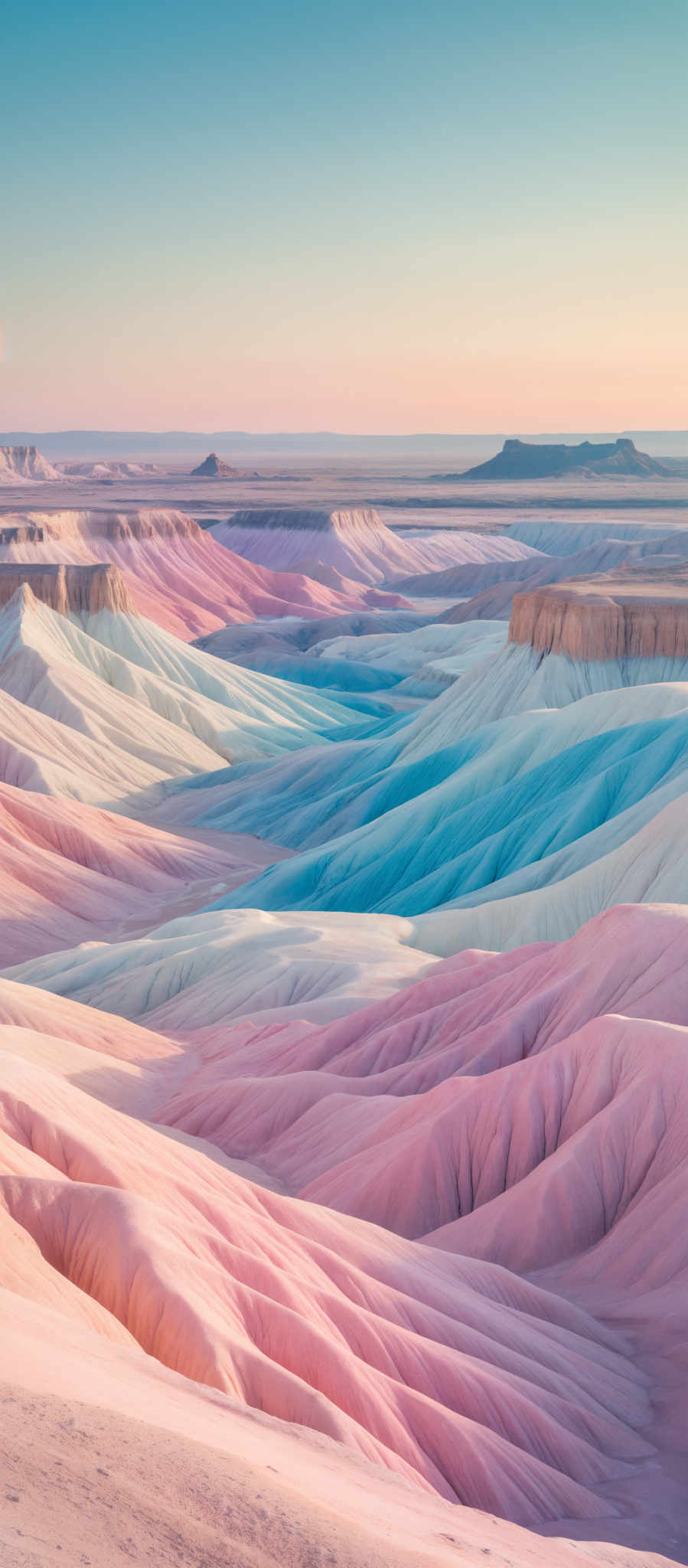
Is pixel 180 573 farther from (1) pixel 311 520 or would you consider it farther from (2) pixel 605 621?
(2) pixel 605 621

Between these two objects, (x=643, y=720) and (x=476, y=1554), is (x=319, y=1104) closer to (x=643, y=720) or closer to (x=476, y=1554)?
(x=476, y=1554)

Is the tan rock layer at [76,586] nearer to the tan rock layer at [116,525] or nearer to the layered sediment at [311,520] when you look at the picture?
the tan rock layer at [116,525]

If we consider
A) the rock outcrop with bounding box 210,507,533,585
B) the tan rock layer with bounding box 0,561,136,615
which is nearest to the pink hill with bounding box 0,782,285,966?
the tan rock layer with bounding box 0,561,136,615

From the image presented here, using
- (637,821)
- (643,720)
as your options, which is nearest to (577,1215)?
(637,821)

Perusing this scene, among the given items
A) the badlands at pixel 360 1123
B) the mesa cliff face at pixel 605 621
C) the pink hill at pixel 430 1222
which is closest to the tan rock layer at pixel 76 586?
the badlands at pixel 360 1123

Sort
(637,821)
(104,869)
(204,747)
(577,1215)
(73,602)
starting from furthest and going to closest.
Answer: (73,602)
(204,747)
(104,869)
(637,821)
(577,1215)

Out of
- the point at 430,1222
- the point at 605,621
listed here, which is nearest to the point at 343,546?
the point at 605,621
